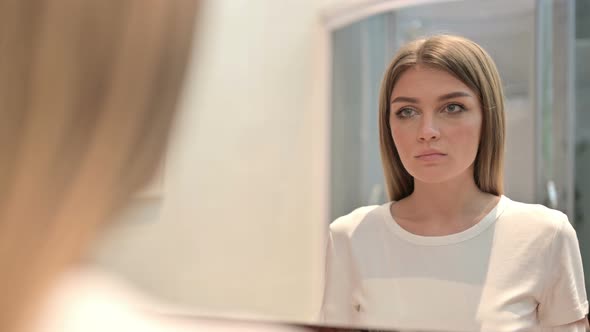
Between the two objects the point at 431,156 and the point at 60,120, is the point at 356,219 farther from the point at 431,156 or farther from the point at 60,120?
the point at 60,120

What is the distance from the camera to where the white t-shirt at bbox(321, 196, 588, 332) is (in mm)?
478

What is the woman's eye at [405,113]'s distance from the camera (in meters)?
0.49

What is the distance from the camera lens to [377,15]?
0.51 metres

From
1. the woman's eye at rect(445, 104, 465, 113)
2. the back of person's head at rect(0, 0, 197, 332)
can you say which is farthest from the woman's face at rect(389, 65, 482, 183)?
the back of person's head at rect(0, 0, 197, 332)

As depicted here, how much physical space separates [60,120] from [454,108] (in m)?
0.34

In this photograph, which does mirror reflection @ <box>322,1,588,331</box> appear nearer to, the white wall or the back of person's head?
the white wall

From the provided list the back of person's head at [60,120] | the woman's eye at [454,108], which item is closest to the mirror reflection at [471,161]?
the woman's eye at [454,108]

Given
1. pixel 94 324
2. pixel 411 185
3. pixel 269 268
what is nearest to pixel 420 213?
pixel 411 185

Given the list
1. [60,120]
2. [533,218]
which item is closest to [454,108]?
[533,218]

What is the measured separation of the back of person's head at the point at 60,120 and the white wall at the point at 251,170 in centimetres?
26

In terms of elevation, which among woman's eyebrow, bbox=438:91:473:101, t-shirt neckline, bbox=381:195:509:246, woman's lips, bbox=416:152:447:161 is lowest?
t-shirt neckline, bbox=381:195:509:246

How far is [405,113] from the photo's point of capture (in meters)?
0.49

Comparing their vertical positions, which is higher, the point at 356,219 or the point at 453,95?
the point at 453,95

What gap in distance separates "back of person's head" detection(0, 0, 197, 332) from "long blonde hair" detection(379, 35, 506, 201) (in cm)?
27
